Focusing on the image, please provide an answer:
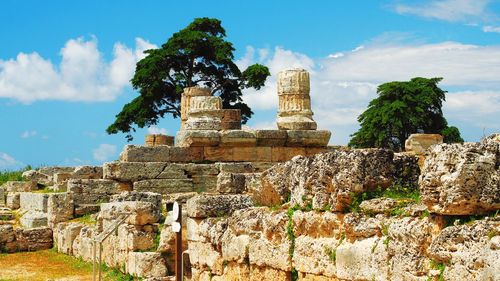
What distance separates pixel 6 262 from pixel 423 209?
13.2 meters

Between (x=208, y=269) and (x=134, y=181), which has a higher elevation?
(x=134, y=181)

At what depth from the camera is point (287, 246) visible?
30.5ft

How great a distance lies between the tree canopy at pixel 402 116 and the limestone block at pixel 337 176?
1326 inches

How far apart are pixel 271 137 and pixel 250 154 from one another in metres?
0.77

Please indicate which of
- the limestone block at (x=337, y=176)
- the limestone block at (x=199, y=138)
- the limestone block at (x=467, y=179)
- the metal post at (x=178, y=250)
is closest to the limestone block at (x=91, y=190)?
the limestone block at (x=199, y=138)

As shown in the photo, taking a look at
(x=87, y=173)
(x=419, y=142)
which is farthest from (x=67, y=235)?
(x=419, y=142)

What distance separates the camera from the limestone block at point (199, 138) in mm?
20109

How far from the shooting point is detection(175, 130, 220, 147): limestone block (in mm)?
20109

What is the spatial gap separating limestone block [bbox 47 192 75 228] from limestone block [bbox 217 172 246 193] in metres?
6.78

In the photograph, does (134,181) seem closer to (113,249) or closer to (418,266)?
(113,249)

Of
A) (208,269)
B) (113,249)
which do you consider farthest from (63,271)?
(208,269)

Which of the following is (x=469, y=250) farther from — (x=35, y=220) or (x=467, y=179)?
(x=35, y=220)

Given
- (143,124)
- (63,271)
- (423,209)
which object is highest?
(143,124)

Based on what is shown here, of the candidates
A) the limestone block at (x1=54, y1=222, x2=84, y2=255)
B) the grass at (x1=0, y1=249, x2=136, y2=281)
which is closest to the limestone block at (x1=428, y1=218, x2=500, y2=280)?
the grass at (x1=0, y1=249, x2=136, y2=281)
